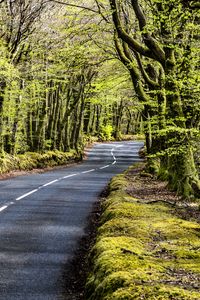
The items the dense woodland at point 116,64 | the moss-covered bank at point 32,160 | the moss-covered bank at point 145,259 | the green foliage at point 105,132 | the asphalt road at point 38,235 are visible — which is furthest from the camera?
the green foliage at point 105,132

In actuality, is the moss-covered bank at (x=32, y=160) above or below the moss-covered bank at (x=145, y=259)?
below

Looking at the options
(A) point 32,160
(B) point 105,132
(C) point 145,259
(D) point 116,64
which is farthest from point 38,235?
(B) point 105,132

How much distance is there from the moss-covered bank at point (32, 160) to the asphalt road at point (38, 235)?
7.87 metres

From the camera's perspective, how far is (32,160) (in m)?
30.7

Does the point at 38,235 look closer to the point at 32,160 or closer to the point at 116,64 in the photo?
the point at 32,160

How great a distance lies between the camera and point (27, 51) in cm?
2792

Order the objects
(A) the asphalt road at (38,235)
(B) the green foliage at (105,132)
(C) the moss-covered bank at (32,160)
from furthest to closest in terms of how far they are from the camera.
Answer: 1. (B) the green foliage at (105,132)
2. (C) the moss-covered bank at (32,160)
3. (A) the asphalt road at (38,235)

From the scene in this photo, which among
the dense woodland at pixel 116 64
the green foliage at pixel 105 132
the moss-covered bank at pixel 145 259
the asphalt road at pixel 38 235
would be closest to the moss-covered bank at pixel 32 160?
the dense woodland at pixel 116 64

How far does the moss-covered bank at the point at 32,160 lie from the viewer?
26.5 metres

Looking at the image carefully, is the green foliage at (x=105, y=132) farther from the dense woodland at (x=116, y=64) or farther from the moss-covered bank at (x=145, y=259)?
the moss-covered bank at (x=145, y=259)

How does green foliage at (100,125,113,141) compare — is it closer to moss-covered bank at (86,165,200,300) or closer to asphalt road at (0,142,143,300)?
asphalt road at (0,142,143,300)

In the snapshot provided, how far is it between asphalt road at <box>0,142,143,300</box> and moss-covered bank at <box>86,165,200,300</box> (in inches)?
31.5

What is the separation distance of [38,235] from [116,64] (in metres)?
21.5

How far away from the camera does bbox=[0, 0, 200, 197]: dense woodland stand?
13453 mm
